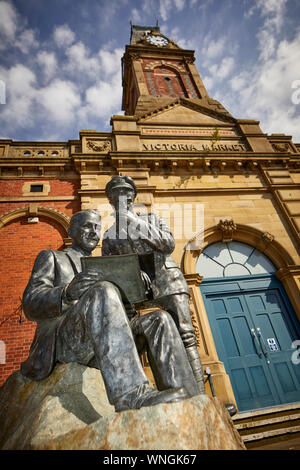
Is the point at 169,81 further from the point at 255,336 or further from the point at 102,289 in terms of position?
the point at 102,289

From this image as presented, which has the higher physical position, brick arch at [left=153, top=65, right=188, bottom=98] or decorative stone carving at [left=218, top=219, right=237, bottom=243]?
brick arch at [left=153, top=65, right=188, bottom=98]

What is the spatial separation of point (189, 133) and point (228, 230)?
4.43m

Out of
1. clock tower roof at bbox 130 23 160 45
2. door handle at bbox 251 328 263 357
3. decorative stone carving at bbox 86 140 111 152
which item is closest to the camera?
door handle at bbox 251 328 263 357

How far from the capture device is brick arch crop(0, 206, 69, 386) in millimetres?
5152

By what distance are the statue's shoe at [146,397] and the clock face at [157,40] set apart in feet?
65.3

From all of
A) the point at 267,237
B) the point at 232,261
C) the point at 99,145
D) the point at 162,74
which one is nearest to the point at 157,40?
the point at 162,74

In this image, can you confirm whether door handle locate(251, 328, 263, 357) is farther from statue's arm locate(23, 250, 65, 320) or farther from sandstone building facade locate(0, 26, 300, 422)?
statue's arm locate(23, 250, 65, 320)

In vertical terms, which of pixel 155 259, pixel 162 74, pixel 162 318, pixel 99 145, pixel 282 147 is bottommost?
pixel 162 318

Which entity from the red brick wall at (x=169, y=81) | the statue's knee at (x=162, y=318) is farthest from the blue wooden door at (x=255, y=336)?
the red brick wall at (x=169, y=81)

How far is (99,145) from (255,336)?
23.4 feet

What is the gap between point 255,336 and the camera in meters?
5.81

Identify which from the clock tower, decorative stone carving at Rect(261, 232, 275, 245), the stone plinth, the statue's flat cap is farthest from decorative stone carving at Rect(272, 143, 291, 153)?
the stone plinth

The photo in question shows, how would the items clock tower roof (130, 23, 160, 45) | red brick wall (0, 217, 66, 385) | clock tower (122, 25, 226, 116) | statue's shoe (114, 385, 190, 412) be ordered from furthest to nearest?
1. clock tower roof (130, 23, 160, 45)
2. clock tower (122, 25, 226, 116)
3. red brick wall (0, 217, 66, 385)
4. statue's shoe (114, 385, 190, 412)

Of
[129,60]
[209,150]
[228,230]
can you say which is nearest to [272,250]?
[228,230]
